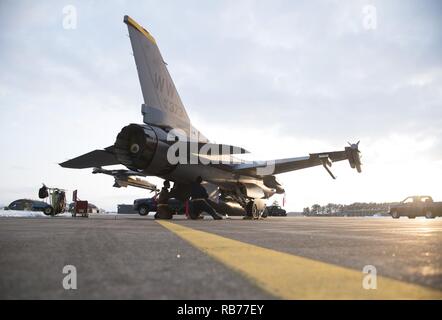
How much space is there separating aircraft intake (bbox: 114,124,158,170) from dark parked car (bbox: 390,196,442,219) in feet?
75.2

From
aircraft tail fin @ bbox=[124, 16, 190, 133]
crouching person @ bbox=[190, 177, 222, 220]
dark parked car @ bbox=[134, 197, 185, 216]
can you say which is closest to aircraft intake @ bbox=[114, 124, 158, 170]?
aircraft tail fin @ bbox=[124, 16, 190, 133]

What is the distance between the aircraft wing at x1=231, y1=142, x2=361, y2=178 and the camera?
51.8 ft

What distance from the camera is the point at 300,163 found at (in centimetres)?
1798

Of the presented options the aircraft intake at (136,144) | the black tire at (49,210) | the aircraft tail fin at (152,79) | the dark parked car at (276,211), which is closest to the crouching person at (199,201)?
the aircraft tail fin at (152,79)

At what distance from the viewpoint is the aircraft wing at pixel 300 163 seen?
15781 millimetres

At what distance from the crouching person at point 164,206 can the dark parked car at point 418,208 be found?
20122 mm

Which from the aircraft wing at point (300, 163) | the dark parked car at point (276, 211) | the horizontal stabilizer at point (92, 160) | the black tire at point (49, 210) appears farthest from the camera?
the dark parked car at point (276, 211)

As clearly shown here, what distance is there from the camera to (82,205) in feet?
67.3

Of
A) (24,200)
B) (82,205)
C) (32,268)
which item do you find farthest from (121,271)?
(24,200)

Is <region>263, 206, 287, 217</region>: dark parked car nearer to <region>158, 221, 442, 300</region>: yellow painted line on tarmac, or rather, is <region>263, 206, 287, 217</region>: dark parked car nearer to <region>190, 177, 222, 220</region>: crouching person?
<region>190, 177, 222, 220</region>: crouching person

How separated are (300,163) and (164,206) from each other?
7.09 meters

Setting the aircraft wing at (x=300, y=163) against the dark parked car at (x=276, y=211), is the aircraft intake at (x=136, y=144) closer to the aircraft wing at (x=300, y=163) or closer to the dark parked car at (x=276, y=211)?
the aircraft wing at (x=300, y=163)

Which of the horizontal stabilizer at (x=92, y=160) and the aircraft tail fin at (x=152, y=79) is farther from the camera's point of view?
the horizontal stabilizer at (x=92, y=160)
